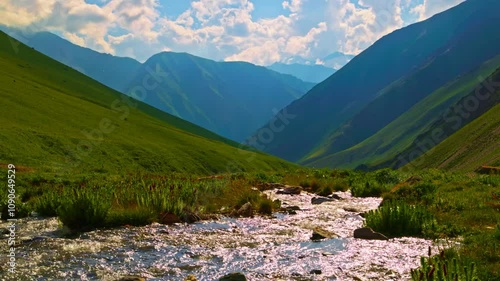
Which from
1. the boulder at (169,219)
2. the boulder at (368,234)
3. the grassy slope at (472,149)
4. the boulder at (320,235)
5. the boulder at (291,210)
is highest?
the grassy slope at (472,149)

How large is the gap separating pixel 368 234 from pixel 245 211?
6906 millimetres

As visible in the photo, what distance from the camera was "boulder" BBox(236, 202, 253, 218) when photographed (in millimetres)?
18703

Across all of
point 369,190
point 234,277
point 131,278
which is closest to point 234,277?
point 234,277

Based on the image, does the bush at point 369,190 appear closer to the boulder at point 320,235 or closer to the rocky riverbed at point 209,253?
the rocky riverbed at point 209,253

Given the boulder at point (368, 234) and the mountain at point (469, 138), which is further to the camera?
the mountain at point (469, 138)

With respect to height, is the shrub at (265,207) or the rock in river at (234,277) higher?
the shrub at (265,207)

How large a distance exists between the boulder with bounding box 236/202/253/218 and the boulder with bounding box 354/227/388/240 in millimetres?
6238

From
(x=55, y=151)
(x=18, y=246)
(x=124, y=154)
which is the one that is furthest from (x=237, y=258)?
(x=124, y=154)

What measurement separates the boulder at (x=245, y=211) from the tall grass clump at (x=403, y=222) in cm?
624

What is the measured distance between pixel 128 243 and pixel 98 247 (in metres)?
0.99

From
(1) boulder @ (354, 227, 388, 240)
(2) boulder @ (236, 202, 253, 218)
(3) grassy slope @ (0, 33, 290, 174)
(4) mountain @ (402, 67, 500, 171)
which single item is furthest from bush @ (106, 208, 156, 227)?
(4) mountain @ (402, 67, 500, 171)

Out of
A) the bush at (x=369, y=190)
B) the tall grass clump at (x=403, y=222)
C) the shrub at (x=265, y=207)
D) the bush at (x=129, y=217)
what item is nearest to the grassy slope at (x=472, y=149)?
the bush at (x=369, y=190)

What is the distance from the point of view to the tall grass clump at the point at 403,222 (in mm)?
13852

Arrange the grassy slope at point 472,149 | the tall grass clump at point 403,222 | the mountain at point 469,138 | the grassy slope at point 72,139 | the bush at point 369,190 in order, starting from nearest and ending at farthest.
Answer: the tall grass clump at point 403,222, the bush at point 369,190, the grassy slope at point 72,139, the grassy slope at point 472,149, the mountain at point 469,138
